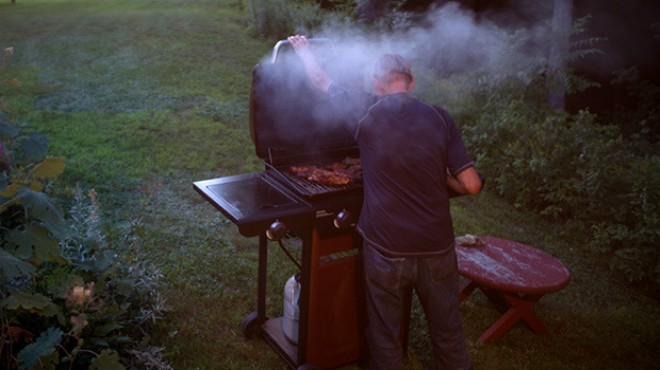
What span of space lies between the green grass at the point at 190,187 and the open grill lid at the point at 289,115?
130cm

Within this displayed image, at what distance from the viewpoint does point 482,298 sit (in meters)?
4.96

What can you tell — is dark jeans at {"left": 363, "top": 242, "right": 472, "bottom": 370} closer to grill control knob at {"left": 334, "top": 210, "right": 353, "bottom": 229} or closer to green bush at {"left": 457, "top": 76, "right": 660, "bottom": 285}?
grill control knob at {"left": 334, "top": 210, "right": 353, "bottom": 229}

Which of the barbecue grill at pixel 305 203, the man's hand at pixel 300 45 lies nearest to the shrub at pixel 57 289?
the barbecue grill at pixel 305 203

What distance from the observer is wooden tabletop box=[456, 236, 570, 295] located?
3.94 metres

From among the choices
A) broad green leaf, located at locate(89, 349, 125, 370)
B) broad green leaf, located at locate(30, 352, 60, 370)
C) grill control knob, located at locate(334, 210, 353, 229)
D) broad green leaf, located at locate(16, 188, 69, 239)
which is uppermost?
broad green leaf, located at locate(16, 188, 69, 239)

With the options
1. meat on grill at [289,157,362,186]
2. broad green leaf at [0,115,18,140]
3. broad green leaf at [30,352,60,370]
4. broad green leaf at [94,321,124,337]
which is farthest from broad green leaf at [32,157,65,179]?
meat on grill at [289,157,362,186]

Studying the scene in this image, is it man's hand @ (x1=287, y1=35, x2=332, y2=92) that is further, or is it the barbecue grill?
man's hand @ (x1=287, y1=35, x2=332, y2=92)

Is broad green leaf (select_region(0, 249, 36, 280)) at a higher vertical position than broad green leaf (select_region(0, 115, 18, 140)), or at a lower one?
lower

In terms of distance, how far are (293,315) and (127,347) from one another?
109 cm

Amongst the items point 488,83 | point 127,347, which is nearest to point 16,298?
point 127,347

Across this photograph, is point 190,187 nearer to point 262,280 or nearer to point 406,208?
point 262,280

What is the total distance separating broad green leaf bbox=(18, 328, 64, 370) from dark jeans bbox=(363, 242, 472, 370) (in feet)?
5.51

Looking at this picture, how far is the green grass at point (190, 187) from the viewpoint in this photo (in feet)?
13.9

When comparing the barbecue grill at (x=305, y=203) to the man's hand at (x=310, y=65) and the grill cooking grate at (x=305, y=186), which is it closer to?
the grill cooking grate at (x=305, y=186)
